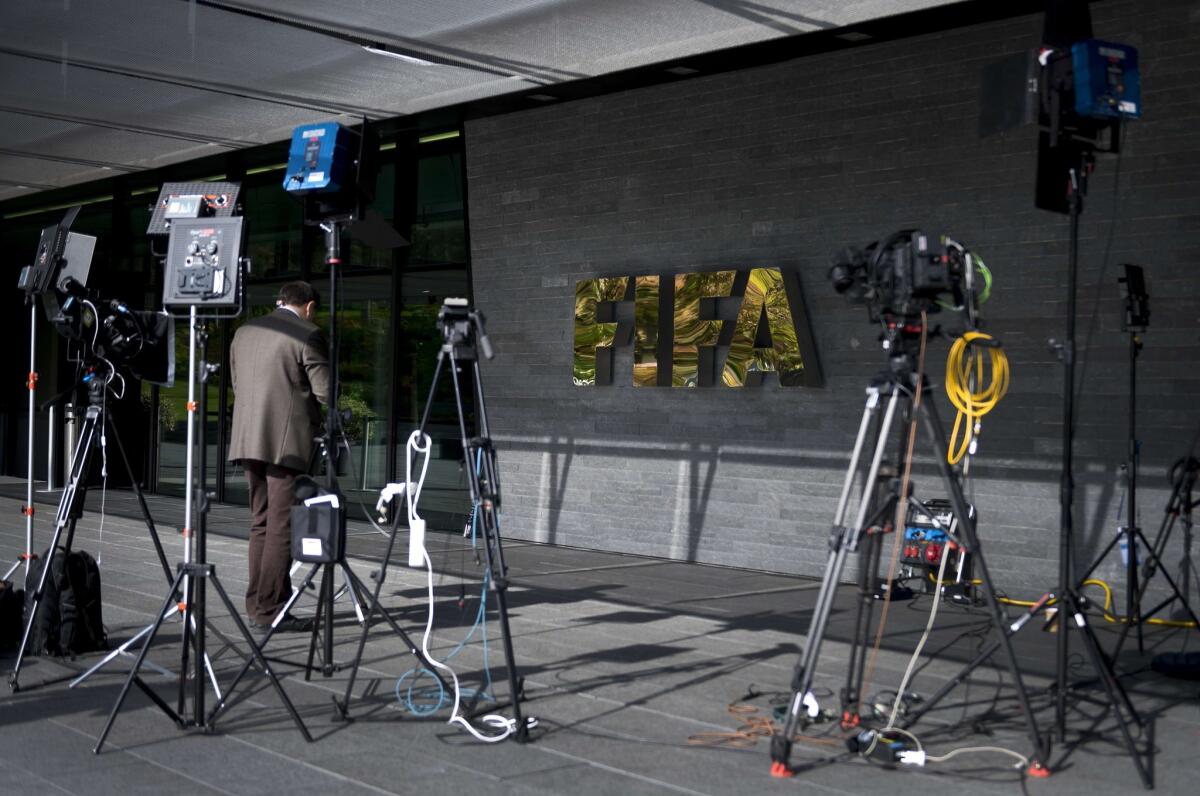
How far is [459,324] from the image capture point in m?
4.57

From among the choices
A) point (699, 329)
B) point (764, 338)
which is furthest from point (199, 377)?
point (699, 329)

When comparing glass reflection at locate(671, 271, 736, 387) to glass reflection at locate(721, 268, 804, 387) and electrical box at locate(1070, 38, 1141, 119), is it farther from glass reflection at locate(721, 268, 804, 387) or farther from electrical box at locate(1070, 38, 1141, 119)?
electrical box at locate(1070, 38, 1141, 119)

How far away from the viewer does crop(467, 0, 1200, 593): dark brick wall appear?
7.08m

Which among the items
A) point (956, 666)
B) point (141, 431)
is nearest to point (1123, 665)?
point (956, 666)

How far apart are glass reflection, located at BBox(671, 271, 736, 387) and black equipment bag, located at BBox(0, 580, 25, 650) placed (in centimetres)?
482

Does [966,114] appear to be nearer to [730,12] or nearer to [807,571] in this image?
[730,12]

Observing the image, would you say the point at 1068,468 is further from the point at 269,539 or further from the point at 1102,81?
the point at 269,539

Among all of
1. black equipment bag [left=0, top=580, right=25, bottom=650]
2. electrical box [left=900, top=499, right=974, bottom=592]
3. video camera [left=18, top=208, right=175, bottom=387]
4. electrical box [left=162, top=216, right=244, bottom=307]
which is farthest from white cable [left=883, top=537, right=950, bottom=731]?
black equipment bag [left=0, top=580, right=25, bottom=650]

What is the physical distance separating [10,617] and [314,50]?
434 centimetres

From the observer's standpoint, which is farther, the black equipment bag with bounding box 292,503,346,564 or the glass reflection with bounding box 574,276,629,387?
the glass reflection with bounding box 574,276,629,387

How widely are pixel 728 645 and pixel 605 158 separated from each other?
15.8ft

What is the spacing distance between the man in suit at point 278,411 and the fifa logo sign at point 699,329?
11.5 feet

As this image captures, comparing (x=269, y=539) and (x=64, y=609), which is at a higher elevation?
(x=269, y=539)

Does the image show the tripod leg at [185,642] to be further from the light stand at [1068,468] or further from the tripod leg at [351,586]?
the light stand at [1068,468]
